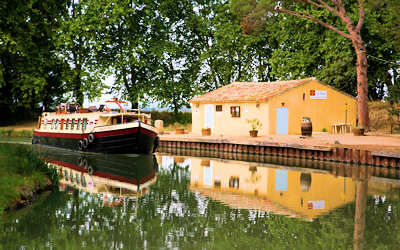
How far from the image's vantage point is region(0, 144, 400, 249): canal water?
390 inches

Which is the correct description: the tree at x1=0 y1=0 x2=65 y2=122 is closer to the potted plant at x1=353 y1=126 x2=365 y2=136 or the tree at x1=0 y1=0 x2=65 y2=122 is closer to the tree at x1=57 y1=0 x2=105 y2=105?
the tree at x1=57 y1=0 x2=105 y2=105

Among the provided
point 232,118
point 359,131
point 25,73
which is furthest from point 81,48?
point 359,131

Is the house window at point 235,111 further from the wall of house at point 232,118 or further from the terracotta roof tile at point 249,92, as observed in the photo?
the terracotta roof tile at point 249,92

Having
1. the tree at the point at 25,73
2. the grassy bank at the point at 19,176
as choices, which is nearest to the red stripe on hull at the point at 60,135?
the tree at the point at 25,73

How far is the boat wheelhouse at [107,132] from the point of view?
27.6 metres

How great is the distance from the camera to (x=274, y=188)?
680 inches

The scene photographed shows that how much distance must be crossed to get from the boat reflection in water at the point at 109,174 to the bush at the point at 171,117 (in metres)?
22.7

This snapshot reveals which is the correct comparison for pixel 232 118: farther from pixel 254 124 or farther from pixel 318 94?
pixel 318 94

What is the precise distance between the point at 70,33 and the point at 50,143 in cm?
1316

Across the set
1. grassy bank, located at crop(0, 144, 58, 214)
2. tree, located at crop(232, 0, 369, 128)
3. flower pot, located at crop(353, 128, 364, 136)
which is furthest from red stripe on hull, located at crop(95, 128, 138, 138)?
flower pot, located at crop(353, 128, 364, 136)

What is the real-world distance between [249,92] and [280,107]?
352 centimetres

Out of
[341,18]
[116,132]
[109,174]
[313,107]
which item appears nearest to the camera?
[109,174]

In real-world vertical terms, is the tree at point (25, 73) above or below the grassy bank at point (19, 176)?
above

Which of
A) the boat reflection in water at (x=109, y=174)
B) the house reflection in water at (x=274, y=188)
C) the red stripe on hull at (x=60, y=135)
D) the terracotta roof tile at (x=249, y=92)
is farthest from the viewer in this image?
the terracotta roof tile at (x=249, y=92)
